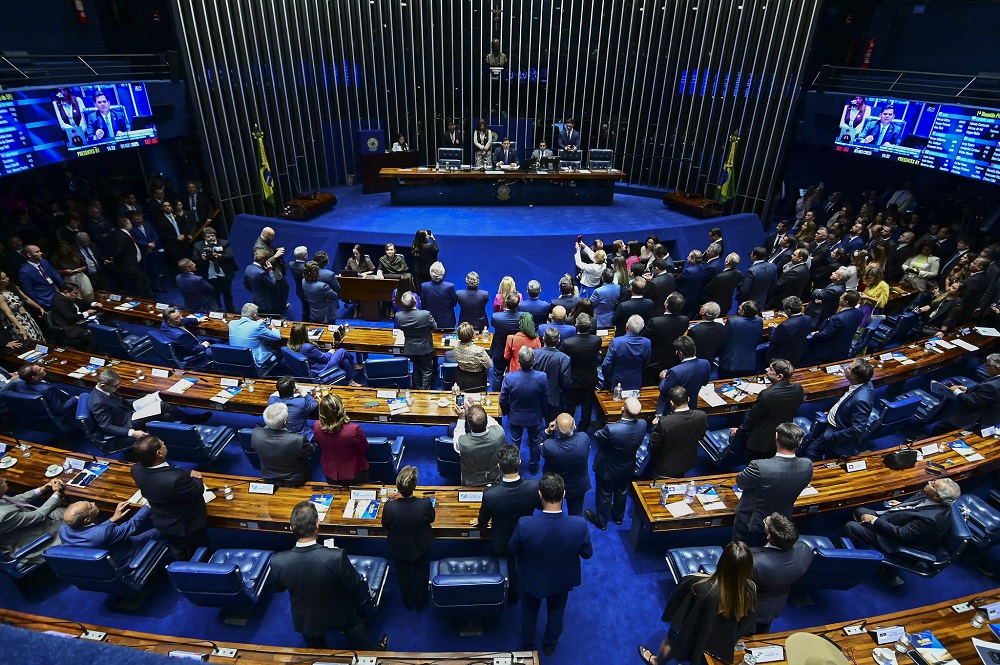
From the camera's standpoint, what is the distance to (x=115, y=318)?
812 cm

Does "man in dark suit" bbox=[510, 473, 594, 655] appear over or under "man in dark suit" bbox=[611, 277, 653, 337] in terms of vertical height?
under

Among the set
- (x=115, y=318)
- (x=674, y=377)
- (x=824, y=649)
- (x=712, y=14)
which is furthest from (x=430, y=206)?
(x=824, y=649)

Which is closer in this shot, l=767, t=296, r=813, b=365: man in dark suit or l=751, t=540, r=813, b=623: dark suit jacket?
l=751, t=540, r=813, b=623: dark suit jacket

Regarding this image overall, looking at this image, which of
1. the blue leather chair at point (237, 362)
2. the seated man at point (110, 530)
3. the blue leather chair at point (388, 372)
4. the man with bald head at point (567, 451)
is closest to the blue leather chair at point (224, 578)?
the seated man at point (110, 530)

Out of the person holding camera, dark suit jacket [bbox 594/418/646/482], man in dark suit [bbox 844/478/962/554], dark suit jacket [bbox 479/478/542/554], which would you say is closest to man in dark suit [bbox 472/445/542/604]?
dark suit jacket [bbox 479/478/542/554]

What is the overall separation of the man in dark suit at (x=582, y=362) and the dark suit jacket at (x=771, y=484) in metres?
1.97

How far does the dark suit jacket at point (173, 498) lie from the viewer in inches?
159

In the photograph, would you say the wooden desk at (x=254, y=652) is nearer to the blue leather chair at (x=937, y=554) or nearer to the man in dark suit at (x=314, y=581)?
the man in dark suit at (x=314, y=581)

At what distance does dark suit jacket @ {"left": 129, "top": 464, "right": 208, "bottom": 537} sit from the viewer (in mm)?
4027

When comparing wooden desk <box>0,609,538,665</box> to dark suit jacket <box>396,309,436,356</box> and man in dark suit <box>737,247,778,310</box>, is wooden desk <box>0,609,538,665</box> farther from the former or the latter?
man in dark suit <box>737,247,778,310</box>

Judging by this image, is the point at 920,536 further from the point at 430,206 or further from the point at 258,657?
the point at 430,206

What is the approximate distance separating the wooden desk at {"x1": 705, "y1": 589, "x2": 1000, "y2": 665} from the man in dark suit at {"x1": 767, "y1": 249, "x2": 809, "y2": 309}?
4.85 metres

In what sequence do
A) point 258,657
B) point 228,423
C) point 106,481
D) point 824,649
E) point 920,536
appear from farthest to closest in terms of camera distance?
point 228,423 < point 106,481 < point 920,536 < point 258,657 < point 824,649

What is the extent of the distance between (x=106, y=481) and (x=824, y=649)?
5.62 metres
